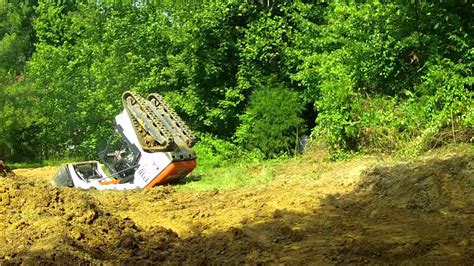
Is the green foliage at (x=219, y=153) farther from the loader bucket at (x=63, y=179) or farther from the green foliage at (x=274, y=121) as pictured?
the loader bucket at (x=63, y=179)

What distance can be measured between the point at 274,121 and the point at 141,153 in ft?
18.2

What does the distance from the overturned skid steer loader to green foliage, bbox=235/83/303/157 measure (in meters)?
4.20

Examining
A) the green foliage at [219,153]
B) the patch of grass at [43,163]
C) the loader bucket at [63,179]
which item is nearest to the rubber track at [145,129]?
the loader bucket at [63,179]

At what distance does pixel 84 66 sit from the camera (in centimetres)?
2373

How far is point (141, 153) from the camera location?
40.8ft

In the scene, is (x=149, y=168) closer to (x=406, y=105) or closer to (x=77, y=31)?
(x=406, y=105)

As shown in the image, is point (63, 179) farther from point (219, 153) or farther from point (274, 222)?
point (274, 222)

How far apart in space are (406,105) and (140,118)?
5.87 meters

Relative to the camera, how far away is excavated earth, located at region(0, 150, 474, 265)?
623 centimetres

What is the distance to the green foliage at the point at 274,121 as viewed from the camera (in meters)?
16.7

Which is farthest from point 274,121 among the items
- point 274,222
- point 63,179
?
point 274,222

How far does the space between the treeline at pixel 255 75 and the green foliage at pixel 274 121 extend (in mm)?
42

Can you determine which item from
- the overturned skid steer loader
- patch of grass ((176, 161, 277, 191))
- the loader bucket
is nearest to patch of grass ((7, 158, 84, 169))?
the loader bucket

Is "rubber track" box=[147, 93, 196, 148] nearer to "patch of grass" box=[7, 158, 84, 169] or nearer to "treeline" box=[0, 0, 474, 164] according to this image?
"treeline" box=[0, 0, 474, 164]
